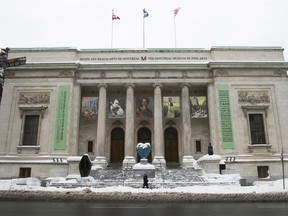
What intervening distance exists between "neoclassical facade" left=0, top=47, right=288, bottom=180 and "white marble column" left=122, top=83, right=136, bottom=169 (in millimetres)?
97

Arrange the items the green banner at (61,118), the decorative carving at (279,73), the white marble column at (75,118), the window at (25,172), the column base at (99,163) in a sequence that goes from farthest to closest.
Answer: the decorative carving at (279,73)
the white marble column at (75,118)
the green banner at (61,118)
the window at (25,172)
the column base at (99,163)

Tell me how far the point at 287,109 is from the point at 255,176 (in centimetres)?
730

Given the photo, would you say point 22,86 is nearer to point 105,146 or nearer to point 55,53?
point 55,53

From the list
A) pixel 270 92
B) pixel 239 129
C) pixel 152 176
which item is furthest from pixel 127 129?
pixel 270 92

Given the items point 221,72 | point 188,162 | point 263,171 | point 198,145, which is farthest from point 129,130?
point 263,171

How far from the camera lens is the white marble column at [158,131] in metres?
24.0

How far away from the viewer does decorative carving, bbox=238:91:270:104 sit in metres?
25.4

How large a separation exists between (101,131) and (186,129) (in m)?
8.13

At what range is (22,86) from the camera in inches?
1033

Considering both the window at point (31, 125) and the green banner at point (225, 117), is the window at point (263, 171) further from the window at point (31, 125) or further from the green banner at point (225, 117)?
the window at point (31, 125)

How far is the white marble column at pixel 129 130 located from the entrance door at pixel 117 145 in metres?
2.31

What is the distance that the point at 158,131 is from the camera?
25.2 metres

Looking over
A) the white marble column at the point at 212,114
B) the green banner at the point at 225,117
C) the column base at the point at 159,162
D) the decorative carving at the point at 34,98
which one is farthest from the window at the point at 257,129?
the decorative carving at the point at 34,98

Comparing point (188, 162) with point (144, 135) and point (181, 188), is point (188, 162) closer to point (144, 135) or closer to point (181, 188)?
point (144, 135)
